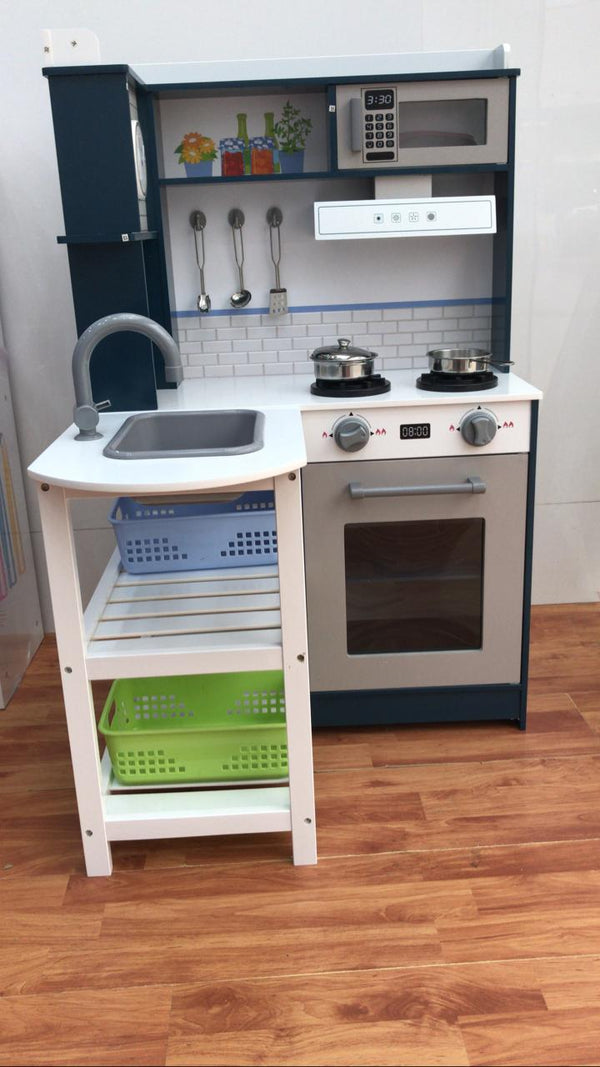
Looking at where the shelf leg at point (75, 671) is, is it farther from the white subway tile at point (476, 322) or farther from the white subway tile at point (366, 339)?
the white subway tile at point (476, 322)

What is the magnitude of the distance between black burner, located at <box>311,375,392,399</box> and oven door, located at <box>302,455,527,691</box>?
195 millimetres

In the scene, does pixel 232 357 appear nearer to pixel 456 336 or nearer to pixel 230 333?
pixel 230 333

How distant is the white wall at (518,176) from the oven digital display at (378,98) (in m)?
0.41

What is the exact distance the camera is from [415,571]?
2.69 m

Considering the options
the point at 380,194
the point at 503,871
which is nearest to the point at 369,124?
the point at 380,194

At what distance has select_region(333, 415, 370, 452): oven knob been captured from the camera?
2.50 meters

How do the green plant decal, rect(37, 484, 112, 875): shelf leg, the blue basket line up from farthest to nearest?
1. the green plant decal
2. the blue basket
3. rect(37, 484, 112, 875): shelf leg

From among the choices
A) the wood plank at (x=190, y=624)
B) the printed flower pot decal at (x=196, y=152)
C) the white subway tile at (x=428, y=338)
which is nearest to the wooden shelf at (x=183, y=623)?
the wood plank at (x=190, y=624)

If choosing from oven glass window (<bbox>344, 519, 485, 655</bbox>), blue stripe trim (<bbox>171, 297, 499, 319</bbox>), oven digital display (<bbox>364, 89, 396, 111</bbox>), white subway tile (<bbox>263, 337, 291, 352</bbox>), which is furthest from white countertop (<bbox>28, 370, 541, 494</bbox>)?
oven digital display (<bbox>364, 89, 396, 111</bbox>)

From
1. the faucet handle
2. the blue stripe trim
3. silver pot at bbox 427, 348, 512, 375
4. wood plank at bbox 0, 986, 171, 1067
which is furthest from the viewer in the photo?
the blue stripe trim

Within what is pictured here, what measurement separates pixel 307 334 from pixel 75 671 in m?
1.56

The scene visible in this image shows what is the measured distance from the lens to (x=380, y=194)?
2.81m

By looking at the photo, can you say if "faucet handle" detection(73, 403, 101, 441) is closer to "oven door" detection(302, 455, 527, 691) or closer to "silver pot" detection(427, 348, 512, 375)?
"oven door" detection(302, 455, 527, 691)

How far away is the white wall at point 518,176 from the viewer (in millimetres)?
2979
